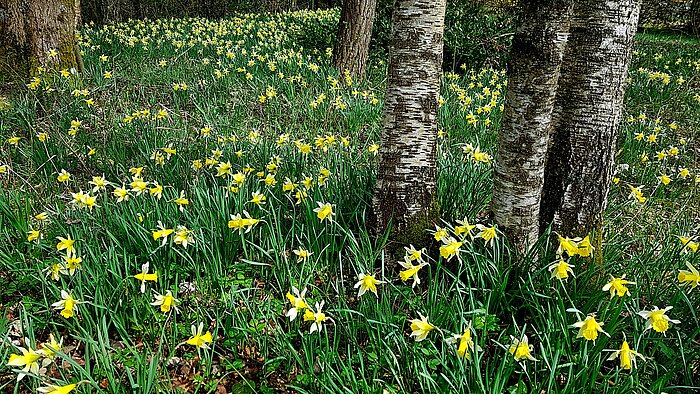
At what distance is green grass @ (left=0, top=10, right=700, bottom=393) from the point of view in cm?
182

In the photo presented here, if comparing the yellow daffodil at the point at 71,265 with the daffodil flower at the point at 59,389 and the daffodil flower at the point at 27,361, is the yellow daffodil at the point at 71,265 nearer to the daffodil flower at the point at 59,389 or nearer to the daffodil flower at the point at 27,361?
the daffodil flower at the point at 27,361

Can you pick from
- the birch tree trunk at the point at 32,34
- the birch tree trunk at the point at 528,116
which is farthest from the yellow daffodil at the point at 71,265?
the birch tree trunk at the point at 32,34

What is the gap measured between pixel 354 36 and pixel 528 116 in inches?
185

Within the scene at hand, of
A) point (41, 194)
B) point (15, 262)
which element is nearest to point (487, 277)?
point (15, 262)

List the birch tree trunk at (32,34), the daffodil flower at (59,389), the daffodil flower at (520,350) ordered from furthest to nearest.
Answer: the birch tree trunk at (32,34), the daffodil flower at (520,350), the daffodil flower at (59,389)

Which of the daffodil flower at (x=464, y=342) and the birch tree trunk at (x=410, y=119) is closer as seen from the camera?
the daffodil flower at (x=464, y=342)

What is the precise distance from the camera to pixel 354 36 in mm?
6594

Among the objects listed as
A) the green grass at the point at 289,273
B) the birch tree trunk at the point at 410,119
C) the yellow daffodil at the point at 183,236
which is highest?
the birch tree trunk at the point at 410,119

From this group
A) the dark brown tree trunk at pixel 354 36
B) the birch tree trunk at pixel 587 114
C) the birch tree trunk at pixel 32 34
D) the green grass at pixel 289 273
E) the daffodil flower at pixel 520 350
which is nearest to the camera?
the daffodil flower at pixel 520 350

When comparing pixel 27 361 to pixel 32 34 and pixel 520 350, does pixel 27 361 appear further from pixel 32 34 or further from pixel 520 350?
pixel 32 34

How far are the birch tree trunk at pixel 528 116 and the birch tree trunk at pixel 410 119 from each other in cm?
33

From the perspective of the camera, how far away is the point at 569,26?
2.08 m

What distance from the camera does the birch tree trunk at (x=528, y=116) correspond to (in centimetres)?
208

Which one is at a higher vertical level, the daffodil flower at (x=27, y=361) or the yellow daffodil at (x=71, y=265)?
the yellow daffodil at (x=71, y=265)
